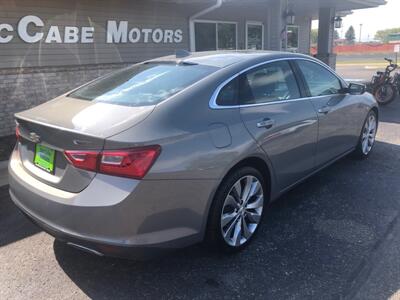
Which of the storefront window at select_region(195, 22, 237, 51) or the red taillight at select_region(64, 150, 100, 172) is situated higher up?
the storefront window at select_region(195, 22, 237, 51)

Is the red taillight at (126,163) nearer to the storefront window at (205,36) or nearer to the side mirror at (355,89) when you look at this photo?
the side mirror at (355,89)

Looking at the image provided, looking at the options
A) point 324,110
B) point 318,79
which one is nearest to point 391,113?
point 318,79

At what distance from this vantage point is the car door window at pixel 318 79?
13.2 feet

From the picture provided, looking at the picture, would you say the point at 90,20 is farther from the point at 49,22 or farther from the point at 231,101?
the point at 231,101

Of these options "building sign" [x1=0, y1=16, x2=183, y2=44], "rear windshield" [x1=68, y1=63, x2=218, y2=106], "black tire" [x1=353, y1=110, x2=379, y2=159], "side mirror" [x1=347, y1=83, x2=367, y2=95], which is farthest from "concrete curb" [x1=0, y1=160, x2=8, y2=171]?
"black tire" [x1=353, y1=110, x2=379, y2=159]

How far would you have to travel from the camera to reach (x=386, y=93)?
10070 mm

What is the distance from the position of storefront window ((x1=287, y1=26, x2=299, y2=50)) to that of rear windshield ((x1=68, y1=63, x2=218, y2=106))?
49.1ft

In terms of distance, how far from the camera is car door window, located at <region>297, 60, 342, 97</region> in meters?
4.01

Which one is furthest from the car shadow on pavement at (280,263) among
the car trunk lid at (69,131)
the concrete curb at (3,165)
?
the concrete curb at (3,165)

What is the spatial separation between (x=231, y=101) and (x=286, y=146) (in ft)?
2.58

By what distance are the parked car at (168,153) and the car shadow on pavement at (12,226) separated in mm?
782

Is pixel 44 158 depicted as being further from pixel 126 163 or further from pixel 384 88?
pixel 384 88

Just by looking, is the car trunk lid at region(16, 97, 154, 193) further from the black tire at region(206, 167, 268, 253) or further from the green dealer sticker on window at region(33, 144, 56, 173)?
the black tire at region(206, 167, 268, 253)

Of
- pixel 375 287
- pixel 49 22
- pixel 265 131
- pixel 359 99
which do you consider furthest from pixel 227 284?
pixel 49 22
